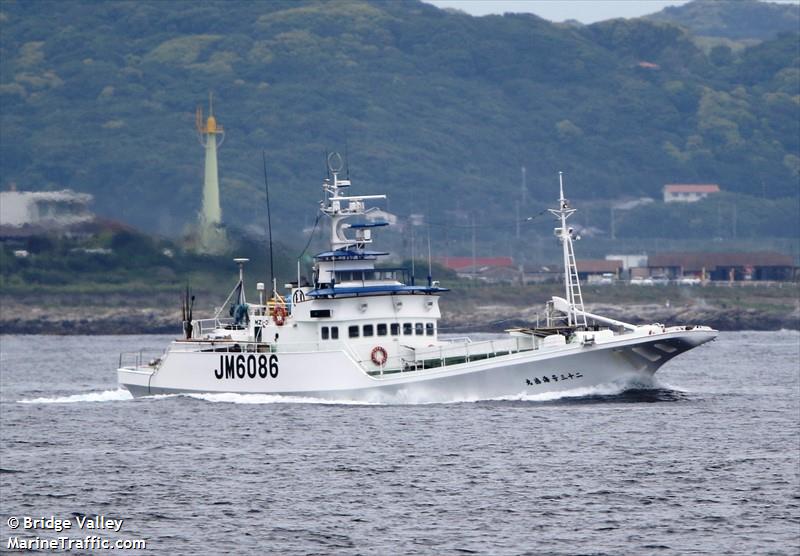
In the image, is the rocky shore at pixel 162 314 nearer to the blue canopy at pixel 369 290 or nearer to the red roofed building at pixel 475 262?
the red roofed building at pixel 475 262

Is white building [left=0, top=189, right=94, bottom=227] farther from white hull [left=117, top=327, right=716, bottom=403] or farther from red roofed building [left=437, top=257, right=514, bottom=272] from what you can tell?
white hull [left=117, top=327, right=716, bottom=403]

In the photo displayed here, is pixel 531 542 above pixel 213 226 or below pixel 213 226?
below

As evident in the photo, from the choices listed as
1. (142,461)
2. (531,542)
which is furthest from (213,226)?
(531,542)

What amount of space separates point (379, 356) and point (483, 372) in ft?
12.2

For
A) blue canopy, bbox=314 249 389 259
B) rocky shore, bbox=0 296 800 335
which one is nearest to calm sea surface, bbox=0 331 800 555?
blue canopy, bbox=314 249 389 259

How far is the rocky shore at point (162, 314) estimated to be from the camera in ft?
427

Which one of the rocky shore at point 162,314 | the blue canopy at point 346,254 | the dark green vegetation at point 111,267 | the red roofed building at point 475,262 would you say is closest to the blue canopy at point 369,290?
the blue canopy at point 346,254

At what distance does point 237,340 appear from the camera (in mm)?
57500

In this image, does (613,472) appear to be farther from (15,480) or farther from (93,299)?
(93,299)

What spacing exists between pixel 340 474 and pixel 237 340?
18430 millimetres

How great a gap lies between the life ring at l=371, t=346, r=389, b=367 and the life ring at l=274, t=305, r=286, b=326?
3740 mm

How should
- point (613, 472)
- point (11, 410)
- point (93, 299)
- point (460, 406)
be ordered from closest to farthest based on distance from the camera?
point (613, 472) → point (460, 406) → point (11, 410) → point (93, 299)

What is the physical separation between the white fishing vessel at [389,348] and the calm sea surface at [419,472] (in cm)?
73

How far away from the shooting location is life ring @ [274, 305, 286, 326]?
5562cm
